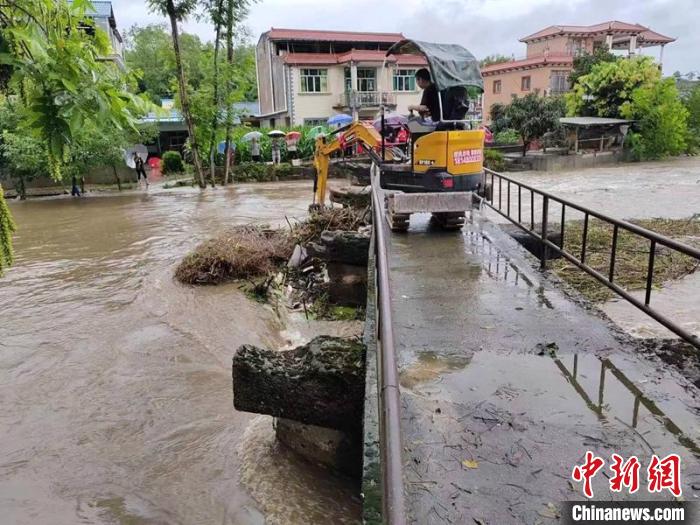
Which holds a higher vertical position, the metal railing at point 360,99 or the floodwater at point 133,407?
the metal railing at point 360,99

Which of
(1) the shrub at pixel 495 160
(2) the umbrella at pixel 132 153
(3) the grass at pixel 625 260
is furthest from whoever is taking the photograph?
(1) the shrub at pixel 495 160

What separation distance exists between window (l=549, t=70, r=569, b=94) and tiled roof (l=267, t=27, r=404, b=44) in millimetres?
12836

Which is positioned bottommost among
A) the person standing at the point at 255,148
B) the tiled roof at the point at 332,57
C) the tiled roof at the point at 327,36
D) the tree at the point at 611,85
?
the person standing at the point at 255,148

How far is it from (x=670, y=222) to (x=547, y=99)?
21814 millimetres

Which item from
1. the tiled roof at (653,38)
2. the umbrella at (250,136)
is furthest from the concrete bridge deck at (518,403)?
the tiled roof at (653,38)

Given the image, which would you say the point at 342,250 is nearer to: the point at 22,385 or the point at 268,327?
the point at 268,327

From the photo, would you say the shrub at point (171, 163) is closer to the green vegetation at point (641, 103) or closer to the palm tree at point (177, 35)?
the palm tree at point (177, 35)

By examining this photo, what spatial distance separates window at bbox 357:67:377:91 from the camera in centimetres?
3859

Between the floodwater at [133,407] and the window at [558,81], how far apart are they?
39.0 meters

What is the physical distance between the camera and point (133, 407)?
591 centimetres

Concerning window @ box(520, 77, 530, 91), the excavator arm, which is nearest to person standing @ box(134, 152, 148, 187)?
the excavator arm

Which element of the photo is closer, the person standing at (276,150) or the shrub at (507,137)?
the person standing at (276,150)

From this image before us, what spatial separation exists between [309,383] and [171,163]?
30.5 m

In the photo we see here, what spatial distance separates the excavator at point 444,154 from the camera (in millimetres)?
7898
